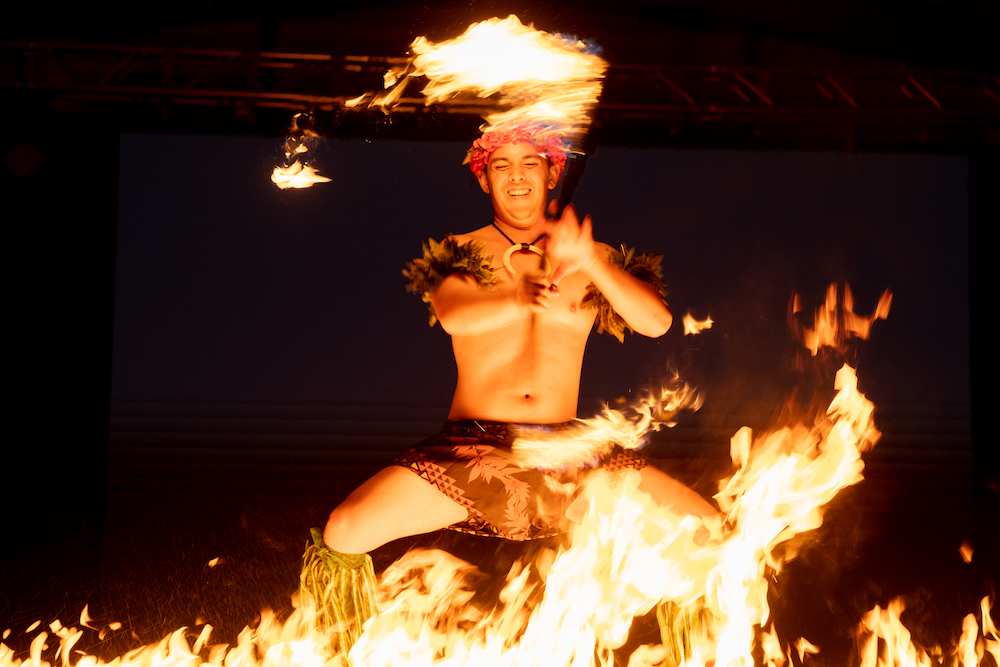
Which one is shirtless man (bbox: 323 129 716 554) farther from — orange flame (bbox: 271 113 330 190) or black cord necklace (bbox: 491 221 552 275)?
orange flame (bbox: 271 113 330 190)

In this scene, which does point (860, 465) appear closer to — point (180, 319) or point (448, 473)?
point (448, 473)

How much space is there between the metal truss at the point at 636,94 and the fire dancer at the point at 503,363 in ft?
4.37

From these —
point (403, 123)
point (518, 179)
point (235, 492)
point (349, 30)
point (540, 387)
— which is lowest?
point (235, 492)

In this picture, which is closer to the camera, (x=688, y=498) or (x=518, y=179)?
(x=688, y=498)

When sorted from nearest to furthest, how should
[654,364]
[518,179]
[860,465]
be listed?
[518,179], [654,364], [860,465]

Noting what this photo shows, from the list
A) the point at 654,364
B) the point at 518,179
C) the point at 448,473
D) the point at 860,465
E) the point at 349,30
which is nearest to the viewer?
the point at 448,473

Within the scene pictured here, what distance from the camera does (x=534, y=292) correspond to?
A: 2.16 m

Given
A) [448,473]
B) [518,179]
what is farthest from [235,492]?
[518,179]

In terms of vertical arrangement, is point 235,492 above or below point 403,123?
below

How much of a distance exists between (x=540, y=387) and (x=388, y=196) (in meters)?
1.64

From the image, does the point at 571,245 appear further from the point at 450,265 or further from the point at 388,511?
the point at 388,511

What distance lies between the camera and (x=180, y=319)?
3676 millimetres

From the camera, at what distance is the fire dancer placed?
2.25 meters

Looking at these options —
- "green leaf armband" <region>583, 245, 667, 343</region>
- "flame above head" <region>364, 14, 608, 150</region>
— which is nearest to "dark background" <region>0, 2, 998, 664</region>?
"flame above head" <region>364, 14, 608, 150</region>
